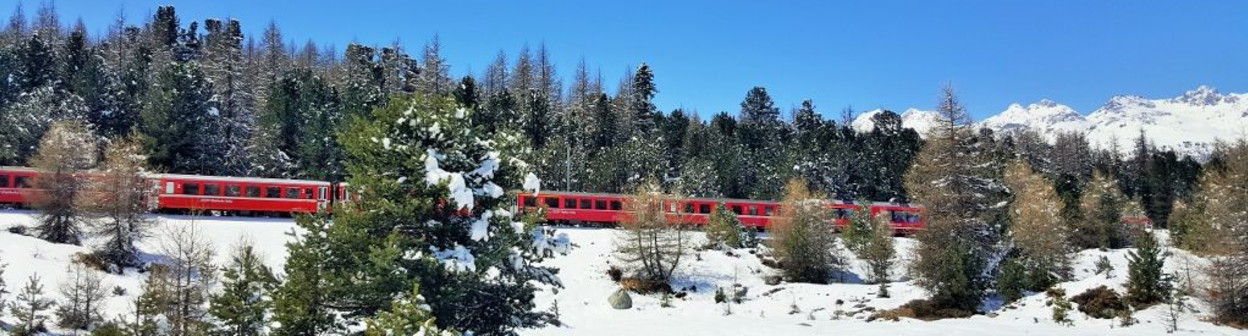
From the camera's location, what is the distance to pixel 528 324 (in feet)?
45.4

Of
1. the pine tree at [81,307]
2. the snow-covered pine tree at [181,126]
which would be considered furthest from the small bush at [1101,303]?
the snow-covered pine tree at [181,126]

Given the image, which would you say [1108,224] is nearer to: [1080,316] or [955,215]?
[955,215]

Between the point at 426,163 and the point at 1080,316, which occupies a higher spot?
the point at 426,163

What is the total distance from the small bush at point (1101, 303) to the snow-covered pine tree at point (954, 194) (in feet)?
11.6

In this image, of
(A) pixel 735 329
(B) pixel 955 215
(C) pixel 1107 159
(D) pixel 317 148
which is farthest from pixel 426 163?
(C) pixel 1107 159

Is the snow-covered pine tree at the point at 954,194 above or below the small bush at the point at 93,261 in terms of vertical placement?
above

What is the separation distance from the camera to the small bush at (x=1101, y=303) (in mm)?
22797

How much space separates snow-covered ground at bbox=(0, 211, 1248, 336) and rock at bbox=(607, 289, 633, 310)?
1.25ft

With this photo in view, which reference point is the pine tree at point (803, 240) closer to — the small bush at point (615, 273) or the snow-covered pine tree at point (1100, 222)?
the small bush at point (615, 273)

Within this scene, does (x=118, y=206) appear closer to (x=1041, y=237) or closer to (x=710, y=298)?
(x=710, y=298)

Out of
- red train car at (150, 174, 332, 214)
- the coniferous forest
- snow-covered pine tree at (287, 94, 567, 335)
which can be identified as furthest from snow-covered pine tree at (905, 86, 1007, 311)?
red train car at (150, 174, 332, 214)

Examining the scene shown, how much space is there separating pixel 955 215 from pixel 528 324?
73.4ft

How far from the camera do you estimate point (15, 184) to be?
1353 inches

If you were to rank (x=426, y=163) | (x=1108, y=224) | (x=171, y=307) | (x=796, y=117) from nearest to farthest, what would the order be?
(x=426, y=163), (x=171, y=307), (x=1108, y=224), (x=796, y=117)
